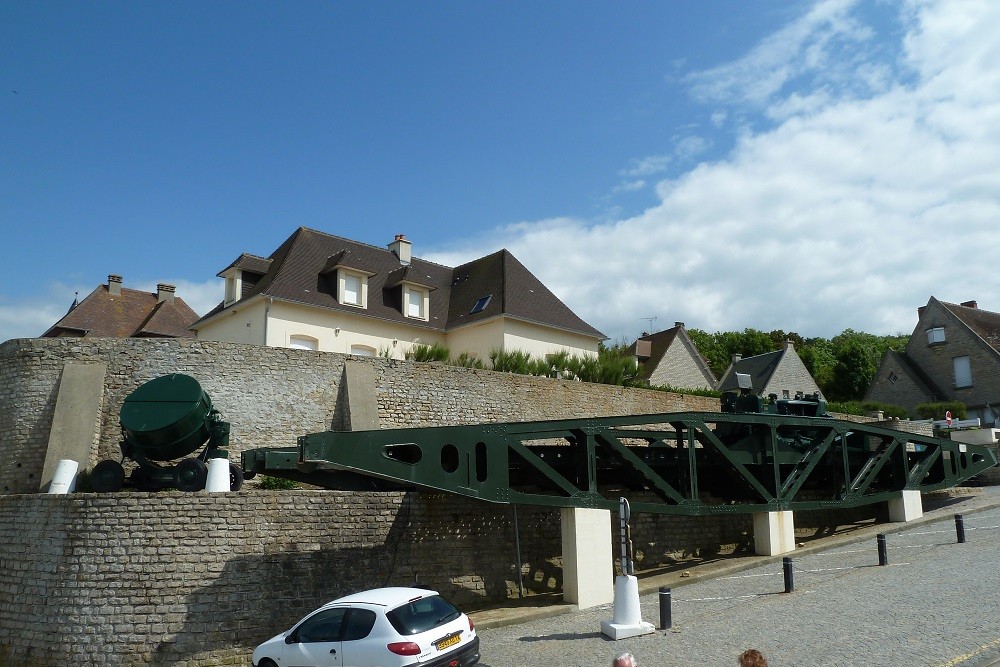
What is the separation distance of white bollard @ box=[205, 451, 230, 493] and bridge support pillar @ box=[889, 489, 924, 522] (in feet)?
51.0

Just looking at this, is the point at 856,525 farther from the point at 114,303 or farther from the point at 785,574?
the point at 114,303

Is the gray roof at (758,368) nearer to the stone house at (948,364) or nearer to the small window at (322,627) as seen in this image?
the stone house at (948,364)

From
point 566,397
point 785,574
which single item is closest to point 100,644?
point 785,574

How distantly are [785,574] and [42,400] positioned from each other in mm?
14880

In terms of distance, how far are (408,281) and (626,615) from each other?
64.1 ft

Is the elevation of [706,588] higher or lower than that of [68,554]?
lower

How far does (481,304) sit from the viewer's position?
29.7 m

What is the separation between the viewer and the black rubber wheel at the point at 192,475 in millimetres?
13547

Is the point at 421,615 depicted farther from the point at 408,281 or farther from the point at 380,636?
the point at 408,281

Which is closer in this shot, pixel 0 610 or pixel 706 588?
pixel 0 610

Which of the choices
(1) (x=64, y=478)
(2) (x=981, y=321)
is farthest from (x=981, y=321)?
(1) (x=64, y=478)

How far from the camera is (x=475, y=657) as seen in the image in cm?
916

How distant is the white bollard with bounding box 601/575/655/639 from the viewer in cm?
1066

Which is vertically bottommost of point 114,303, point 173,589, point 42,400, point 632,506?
point 173,589
